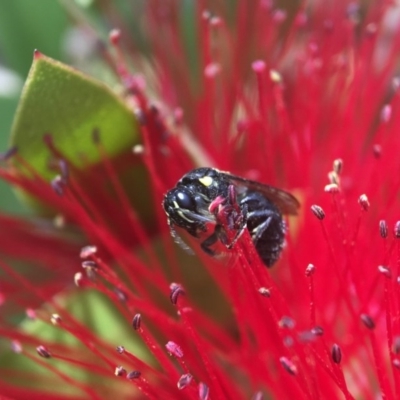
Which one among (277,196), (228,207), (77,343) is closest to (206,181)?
(228,207)

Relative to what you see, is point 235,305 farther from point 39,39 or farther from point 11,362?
point 39,39

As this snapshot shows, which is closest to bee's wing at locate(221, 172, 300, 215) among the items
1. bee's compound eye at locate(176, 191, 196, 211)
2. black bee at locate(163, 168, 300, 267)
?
black bee at locate(163, 168, 300, 267)

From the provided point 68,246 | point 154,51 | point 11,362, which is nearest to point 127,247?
point 68,246

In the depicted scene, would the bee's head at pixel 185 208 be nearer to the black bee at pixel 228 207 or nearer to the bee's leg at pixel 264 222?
the black bee at pixel 228 207

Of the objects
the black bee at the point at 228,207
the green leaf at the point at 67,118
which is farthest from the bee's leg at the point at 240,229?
the green leaf at the point at 67,118

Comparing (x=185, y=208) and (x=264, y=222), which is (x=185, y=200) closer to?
(x=185, y=208)
